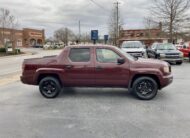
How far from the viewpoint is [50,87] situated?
7.08m

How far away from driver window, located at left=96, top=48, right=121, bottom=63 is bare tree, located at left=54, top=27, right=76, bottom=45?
93616 mm

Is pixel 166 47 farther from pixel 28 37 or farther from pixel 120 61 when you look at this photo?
pixel 28 37

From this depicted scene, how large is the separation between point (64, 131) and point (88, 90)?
369 centimetres

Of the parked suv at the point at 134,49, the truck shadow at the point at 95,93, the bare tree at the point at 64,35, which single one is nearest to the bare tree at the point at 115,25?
the parked suv at the point at 134,49

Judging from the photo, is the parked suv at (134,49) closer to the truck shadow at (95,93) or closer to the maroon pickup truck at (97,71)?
the truck shadow at (95,93)

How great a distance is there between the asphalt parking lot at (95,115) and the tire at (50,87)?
188 mm

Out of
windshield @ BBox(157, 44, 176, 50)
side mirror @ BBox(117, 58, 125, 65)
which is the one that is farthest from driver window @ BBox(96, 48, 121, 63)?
windshield @ BBox(157, 44, 176, 50)

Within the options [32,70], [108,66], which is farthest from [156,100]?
[32,70]

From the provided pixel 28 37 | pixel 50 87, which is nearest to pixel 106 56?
pixel 50 87

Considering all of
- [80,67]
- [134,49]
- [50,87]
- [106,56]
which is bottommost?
[50,87]

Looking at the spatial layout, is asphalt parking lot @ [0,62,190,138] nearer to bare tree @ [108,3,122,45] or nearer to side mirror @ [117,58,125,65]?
side mirror @ [117,58,125,65]

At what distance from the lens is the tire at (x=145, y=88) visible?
6652 mm

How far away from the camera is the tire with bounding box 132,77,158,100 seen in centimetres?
665

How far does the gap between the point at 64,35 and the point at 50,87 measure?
322ft
